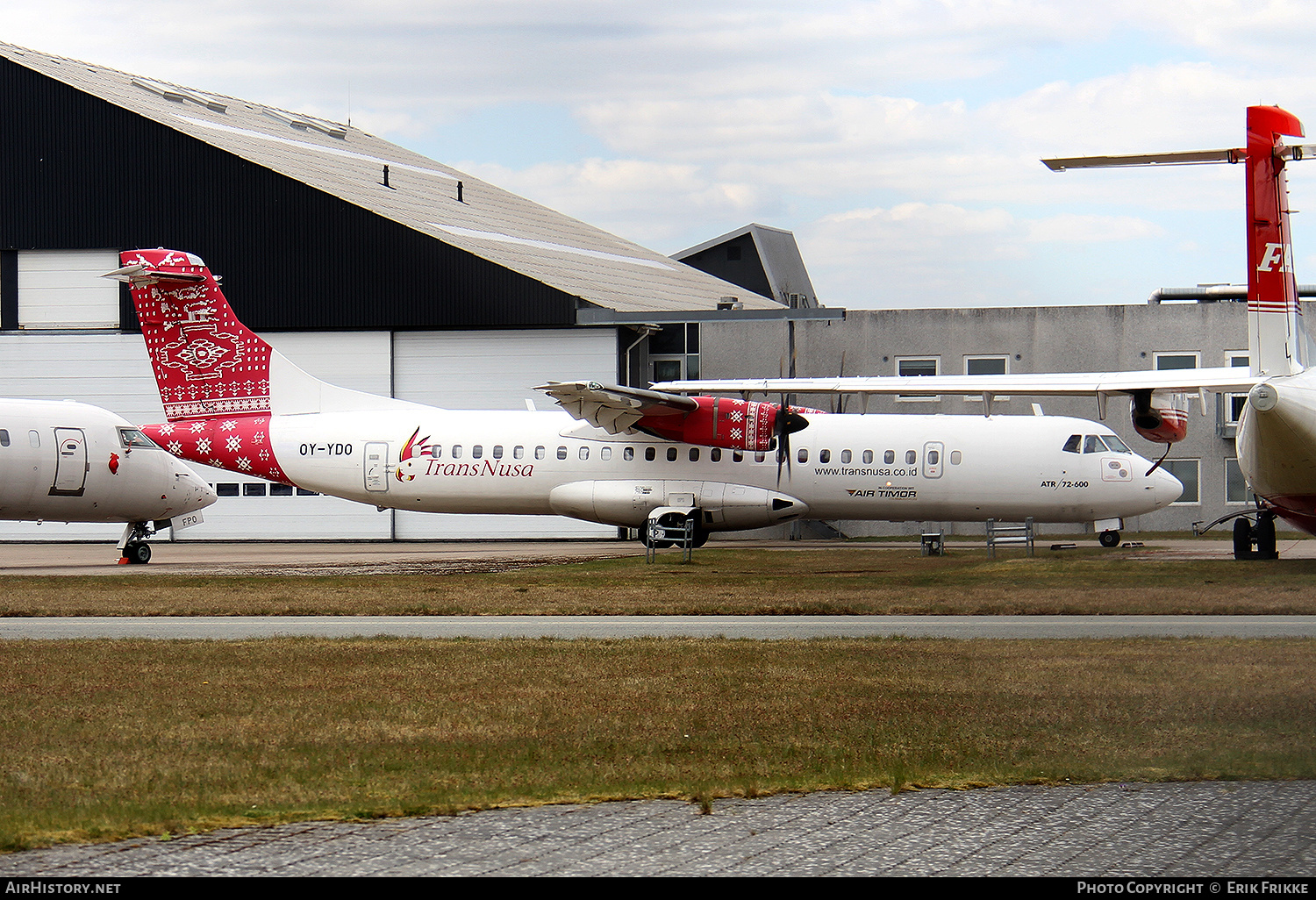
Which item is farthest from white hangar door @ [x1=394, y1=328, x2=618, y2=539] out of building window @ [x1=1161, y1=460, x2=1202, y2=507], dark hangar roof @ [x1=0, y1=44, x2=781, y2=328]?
building window @ [x1=1161, y1=460, x2=1202, y2=507]

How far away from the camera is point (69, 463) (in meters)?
25.8

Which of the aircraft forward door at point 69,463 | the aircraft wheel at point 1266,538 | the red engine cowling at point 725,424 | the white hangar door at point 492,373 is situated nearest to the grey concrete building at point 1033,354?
the white hangar door at point 492,373

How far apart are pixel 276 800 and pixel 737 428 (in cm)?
2085

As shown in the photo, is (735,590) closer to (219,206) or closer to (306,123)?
(219,206)

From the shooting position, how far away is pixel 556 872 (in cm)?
546

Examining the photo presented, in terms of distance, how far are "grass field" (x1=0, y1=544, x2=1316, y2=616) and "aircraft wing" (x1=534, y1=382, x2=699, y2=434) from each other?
3.90m

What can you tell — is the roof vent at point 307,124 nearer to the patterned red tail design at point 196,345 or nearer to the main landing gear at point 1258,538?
the patterned red tail design at point 196,345

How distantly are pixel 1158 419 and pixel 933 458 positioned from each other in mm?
5495

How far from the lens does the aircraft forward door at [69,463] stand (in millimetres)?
25719

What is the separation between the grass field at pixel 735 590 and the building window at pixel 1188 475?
14.3m

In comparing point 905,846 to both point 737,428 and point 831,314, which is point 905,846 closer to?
point 737,428

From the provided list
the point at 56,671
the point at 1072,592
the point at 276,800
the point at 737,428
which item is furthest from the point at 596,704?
the point at 737,428

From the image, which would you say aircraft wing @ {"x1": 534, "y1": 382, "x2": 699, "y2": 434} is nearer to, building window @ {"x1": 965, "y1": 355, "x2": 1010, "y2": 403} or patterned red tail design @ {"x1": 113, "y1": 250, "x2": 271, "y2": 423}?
patterned red tail design @ {"x1": 113, "y1": 250, "x2": 271, "y2": 423}

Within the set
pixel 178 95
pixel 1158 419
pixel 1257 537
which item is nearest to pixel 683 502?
pixel 1158 419
